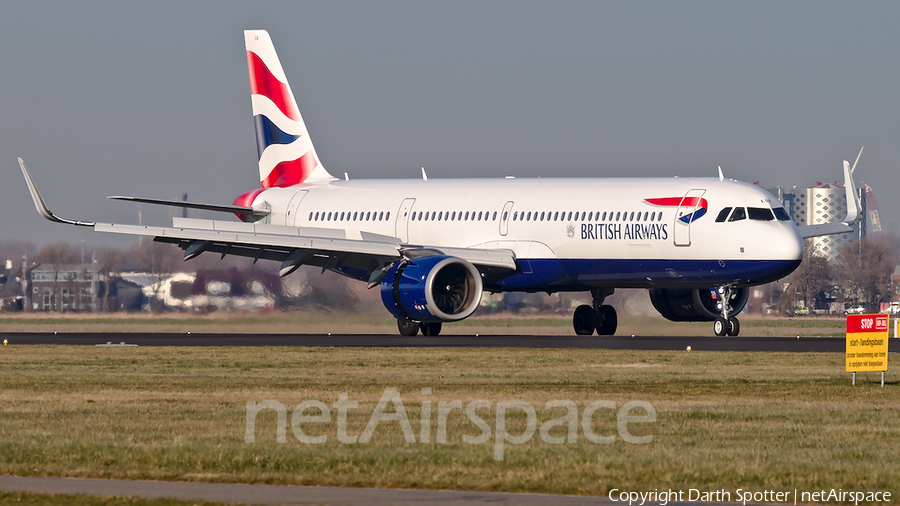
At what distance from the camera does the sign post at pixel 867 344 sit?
22.7 metres

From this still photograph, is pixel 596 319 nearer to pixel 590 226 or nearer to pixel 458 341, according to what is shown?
pixel 590 226

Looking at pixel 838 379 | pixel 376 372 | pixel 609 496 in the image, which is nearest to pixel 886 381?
pixel 838 379

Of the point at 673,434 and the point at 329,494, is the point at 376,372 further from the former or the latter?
the point at 329,494

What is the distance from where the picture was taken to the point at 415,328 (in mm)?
39031

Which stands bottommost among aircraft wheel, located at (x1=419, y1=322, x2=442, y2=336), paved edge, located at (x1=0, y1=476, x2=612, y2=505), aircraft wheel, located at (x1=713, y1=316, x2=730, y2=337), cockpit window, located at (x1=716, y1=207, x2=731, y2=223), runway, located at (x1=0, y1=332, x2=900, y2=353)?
paved edge, located at (x1=0, y1=476, x2=612, y2=505)

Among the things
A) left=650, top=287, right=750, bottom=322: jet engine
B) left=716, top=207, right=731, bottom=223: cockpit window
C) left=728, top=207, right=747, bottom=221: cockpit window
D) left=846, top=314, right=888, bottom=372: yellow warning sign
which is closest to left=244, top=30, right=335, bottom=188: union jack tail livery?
left=650, top=287, right=750, bottom=322: jet engine

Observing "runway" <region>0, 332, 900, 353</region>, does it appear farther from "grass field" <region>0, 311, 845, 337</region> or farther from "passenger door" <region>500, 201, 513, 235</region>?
"passenger door" <region>500, 201, 513, 235</region>

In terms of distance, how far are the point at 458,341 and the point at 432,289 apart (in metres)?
1.78

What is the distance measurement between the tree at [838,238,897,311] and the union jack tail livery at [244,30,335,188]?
36.8 m

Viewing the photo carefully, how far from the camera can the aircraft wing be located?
3641cm

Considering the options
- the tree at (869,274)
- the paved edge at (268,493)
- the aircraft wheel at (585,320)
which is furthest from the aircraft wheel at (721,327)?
the tree at (869,274)

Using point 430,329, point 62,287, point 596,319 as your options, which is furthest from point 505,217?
point 62,287

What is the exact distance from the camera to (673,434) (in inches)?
627

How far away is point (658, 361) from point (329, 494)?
1686 cm
